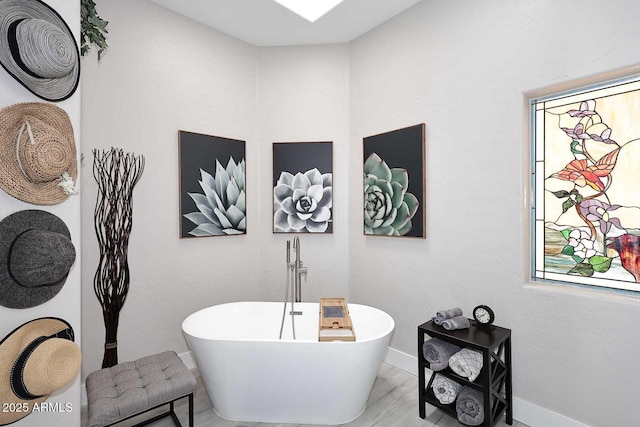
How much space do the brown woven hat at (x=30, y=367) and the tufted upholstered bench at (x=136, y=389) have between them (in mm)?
328

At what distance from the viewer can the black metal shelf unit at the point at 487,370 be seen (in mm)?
1806

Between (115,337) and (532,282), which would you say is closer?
(532,282)

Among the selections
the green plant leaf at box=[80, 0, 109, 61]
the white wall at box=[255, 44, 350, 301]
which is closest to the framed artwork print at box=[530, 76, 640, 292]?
the white wall at box=[255, 44, 350, 301]

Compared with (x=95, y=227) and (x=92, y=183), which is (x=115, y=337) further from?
(x=92, y=183)

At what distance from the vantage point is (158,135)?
2580mm

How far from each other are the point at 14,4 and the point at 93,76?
3.43 ft

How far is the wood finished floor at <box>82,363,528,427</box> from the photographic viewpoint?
2.02 metres

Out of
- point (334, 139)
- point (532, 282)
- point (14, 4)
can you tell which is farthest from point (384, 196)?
point (14, 4)

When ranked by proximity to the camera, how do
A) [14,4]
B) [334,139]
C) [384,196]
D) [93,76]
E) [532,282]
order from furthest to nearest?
[334,139], [384,196], [93,76], [532,282], [14,4]

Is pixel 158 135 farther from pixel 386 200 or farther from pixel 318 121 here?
pixel 386 200

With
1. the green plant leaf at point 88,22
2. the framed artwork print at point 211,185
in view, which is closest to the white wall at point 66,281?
the green plant leaf at point 88,22

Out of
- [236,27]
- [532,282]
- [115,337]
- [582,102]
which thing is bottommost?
[115,337]

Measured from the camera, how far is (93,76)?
2.25 meters

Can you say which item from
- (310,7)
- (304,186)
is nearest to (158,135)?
(304,186)
